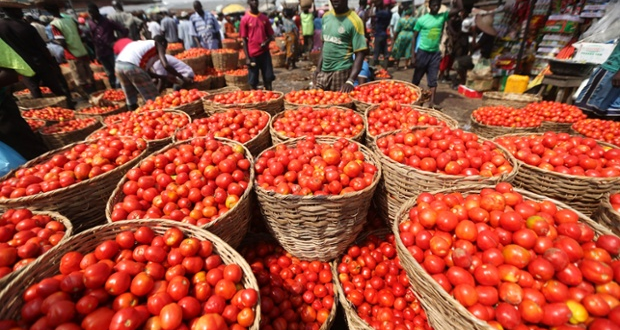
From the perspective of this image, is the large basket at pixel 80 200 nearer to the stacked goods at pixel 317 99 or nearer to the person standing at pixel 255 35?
the stacked goods at pixel 317 99

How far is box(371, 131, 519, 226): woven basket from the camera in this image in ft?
7.53

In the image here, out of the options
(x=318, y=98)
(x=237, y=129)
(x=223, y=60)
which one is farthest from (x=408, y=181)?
(x=223, y=60)

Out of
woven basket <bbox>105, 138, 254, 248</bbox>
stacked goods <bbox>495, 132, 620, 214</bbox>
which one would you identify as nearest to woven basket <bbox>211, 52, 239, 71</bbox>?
woven basket <bbox>105, 138, 254, 248</bbox>

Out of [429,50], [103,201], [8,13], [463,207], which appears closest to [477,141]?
[463,207]

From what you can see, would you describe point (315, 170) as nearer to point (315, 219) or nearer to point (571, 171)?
point (315, 219)

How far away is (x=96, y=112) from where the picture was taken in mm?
6238

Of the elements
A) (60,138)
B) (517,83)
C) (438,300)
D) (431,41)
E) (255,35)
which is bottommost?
(60,138)

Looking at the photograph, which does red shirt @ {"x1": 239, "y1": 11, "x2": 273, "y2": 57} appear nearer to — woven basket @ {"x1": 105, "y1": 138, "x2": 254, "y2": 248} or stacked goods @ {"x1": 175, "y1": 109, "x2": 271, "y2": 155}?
stacked goods @ {"x1": 175, "y1": 109, "x2": 271, "y2": 155}

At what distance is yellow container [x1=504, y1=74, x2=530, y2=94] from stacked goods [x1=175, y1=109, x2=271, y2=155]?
7.77 metres

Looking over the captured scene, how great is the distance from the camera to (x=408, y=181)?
94.7 inches

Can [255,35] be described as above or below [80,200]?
above

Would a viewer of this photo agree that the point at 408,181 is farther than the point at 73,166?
No

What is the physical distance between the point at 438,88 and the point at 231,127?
9305mm

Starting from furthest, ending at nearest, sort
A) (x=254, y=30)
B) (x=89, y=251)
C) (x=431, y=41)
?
(x=254, y=30) < (x=431, y=41) < (x=89, y=251)
